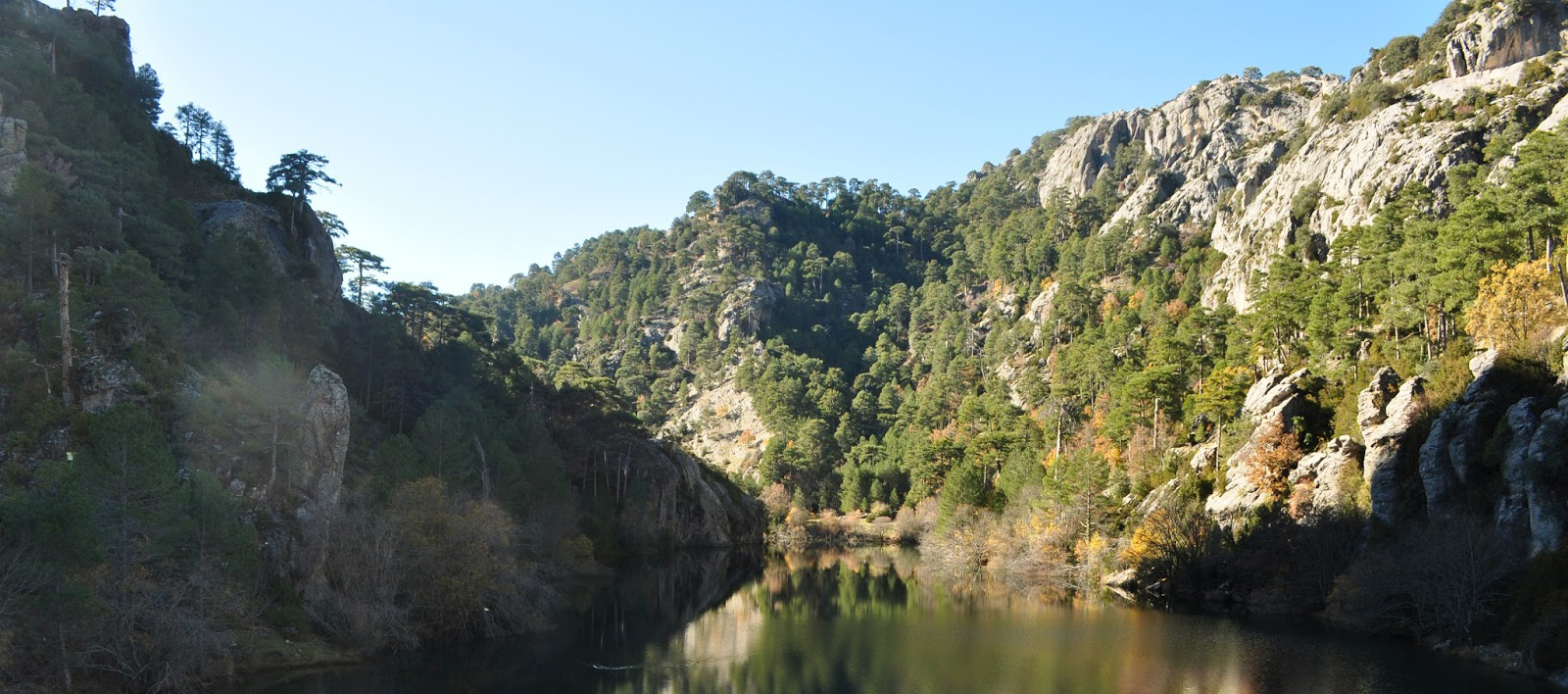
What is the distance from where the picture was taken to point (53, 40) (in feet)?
241

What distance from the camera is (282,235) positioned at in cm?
8081

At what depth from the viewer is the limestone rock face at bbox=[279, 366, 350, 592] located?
4519cm

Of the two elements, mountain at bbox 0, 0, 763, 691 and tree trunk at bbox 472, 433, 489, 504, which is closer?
mountain at bbox 0, 0, 763, 691

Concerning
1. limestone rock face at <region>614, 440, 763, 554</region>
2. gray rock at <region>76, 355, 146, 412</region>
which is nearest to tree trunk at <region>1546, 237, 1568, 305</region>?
gray rock at <region>76, 355, 146, 412</region>

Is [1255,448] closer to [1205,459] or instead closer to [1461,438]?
[1205,459]

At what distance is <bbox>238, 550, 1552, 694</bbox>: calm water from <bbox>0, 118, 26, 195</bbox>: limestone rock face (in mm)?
32420

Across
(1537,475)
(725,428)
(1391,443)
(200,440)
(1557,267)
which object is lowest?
(200,440)

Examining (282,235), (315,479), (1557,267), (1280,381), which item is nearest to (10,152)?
(315,479)

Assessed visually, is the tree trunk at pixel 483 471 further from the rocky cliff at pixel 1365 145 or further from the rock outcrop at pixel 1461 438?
the rocky cliff at pixel 1365 145

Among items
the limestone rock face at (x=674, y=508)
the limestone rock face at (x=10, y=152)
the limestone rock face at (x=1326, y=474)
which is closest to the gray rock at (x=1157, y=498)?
the limestone rock face at (x=1326, y=474)

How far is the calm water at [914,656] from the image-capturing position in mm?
39688

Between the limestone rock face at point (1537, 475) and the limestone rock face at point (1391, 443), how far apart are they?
8.91 metres

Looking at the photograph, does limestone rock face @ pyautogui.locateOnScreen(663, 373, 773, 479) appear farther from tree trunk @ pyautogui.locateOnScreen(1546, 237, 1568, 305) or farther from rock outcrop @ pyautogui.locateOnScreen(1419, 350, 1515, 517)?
tree trunk @ pyautogui.locateOnScreen(1546, 237, 1568, 305)

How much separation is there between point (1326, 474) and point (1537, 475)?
724 inches
